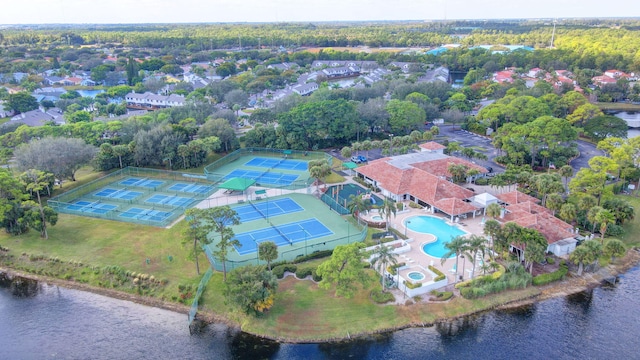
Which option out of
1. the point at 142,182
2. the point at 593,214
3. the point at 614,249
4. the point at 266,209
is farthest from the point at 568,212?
the point at 142,182

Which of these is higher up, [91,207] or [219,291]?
[91,207]

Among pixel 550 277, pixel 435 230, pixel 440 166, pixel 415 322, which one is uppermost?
pixel 440 166

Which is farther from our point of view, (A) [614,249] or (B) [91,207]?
(B) [91,207]

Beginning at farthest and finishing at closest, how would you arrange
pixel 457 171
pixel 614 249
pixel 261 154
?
pixel 261 154 → pixel 457 171 → pixel 614 249

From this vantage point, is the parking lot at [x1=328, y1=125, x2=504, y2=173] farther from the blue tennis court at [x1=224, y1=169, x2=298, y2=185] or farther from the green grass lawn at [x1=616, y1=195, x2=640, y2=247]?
the green grass lawn at [x1=616, y1=195, x2=640, y2=247]

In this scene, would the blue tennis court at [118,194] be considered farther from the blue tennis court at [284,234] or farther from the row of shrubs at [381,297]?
the row of shrubs at [381,297]

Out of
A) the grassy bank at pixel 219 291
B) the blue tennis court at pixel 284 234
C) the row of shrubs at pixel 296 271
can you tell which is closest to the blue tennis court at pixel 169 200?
Answer: the grassy bank at pixel 219 291

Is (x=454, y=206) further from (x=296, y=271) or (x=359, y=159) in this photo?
(x=359, y=159)
